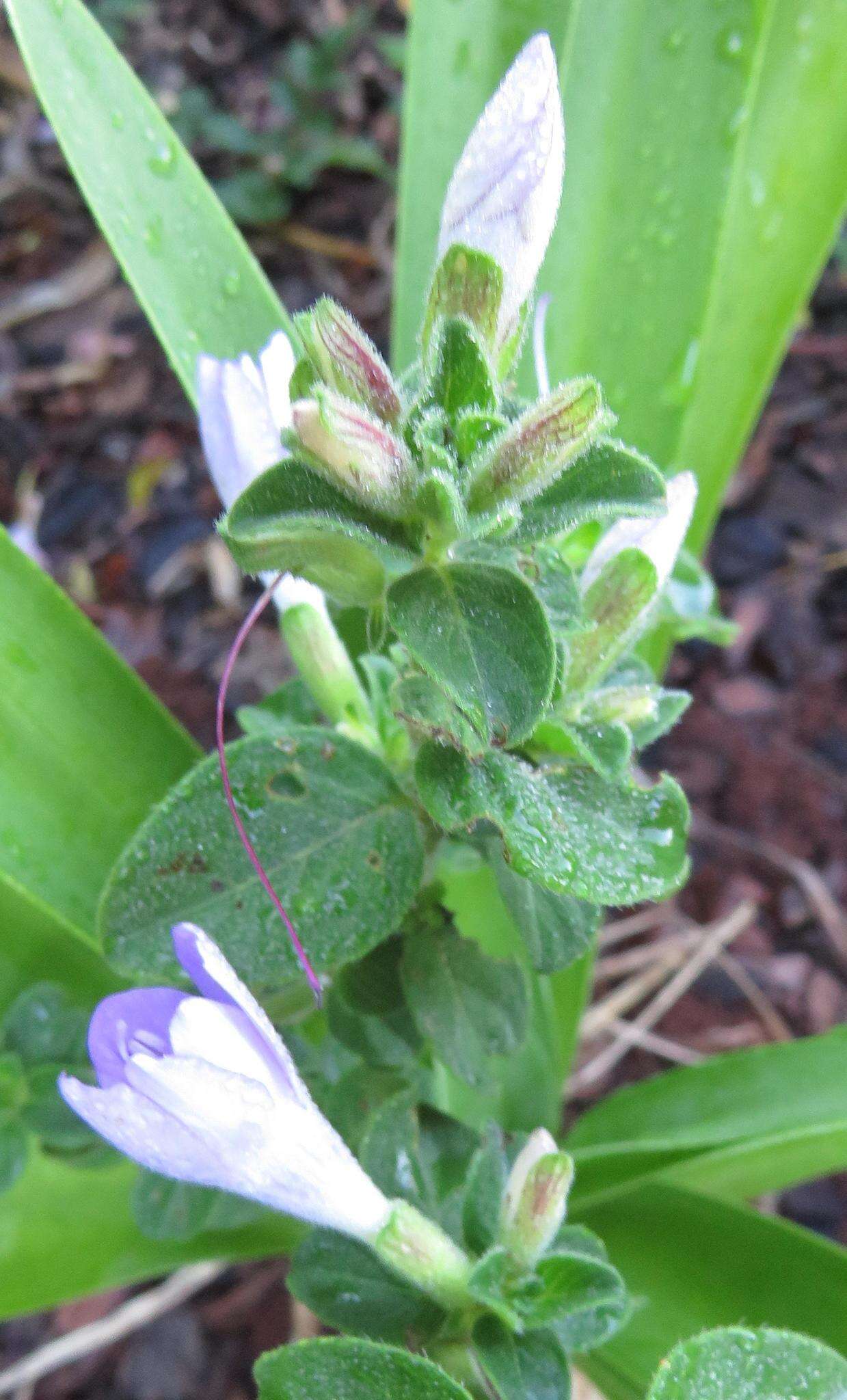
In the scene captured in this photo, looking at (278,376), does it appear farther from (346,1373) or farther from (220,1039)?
(346,1373)

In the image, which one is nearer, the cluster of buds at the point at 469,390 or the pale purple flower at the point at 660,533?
the cluster of buds at the point at 469,390

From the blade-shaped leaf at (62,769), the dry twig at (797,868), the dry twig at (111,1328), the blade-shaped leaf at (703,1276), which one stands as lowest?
the dry twig at (797,868)

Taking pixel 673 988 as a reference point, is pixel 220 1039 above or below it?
above

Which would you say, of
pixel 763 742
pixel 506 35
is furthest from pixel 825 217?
pixel 763 742

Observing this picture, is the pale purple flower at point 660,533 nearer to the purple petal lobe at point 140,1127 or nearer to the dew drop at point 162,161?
the purple petal lobe at point 140,1127

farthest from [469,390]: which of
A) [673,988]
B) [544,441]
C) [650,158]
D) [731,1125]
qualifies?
[673,988]

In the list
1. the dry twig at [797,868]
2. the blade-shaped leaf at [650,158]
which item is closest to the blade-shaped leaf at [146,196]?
the blade-shaped leaf at [650,158]

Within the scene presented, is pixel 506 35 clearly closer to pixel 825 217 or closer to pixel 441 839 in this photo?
pixel 825 217
